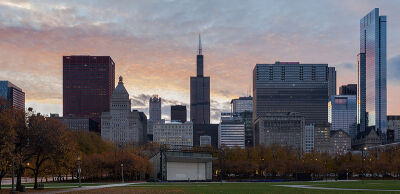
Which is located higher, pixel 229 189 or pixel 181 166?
pixel 229 189

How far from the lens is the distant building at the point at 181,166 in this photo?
10314 centimetres

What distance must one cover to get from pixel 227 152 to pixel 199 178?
38951 mm

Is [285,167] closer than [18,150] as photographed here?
No

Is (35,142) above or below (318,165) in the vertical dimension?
above

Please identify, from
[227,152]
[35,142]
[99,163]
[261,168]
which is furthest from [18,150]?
[227,152]

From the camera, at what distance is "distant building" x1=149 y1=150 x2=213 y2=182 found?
10314 cm

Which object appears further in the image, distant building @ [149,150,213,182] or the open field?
distant building @ [149,150,213,182]

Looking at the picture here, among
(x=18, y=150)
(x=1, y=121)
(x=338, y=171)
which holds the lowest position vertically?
(x=338, y=171)

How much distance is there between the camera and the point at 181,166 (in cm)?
10675

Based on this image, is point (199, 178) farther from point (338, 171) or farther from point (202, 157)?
point (338, 171)

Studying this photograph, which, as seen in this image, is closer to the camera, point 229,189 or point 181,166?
point 229,189

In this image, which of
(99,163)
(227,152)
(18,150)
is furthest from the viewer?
(227,152)

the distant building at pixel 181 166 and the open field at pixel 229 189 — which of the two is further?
the distant building at pixel 181 166

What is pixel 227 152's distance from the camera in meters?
147
